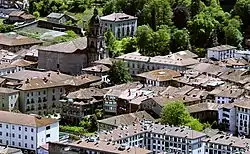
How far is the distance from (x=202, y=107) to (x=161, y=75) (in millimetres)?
7069

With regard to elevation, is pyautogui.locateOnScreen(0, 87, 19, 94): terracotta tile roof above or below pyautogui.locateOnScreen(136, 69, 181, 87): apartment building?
below

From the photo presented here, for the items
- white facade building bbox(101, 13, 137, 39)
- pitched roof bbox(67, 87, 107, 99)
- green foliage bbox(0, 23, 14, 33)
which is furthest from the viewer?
green foliage bbox(0, 23, 14, 33)

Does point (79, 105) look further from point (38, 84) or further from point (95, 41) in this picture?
point (95, 41)

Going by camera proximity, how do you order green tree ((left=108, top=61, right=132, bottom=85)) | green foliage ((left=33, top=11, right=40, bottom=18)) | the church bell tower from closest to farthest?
green tree ((left=108, top=61, right=132, bottom=85)) → the church bell tower → green foliage ((left=33, top=11, right=40, bottom=18))

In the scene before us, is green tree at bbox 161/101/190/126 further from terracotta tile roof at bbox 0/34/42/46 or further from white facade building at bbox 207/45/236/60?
terracotta tile roof at bbox 0/34/42/46

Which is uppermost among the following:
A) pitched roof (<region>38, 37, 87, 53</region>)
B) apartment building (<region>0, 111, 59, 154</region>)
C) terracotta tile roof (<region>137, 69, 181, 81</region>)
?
pitched roof (<region>38, 37, 87, 53</region>)

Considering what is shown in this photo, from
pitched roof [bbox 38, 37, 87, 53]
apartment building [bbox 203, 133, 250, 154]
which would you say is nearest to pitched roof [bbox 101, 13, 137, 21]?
pitched roof [bbox 38, 37, 87, 53]

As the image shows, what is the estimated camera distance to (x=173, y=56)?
199ft

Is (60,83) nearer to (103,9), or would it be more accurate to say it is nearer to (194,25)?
(194,25)

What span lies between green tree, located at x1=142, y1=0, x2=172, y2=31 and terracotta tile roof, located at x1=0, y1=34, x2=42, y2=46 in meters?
8.42

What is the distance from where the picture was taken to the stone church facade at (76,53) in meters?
61.8

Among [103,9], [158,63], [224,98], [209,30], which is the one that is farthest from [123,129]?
[103,9]

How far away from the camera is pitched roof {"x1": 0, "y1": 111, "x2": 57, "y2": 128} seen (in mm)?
48062

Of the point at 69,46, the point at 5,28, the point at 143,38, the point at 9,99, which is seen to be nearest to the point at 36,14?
the point at 5,28
